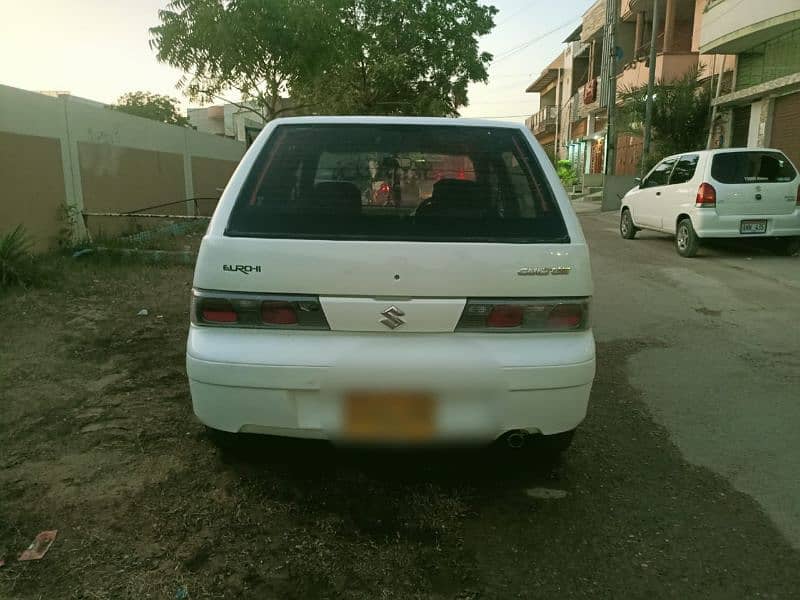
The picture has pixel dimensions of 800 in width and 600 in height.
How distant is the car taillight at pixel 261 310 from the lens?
2531mm

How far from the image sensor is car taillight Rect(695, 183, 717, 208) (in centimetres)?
972

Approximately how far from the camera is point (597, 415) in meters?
3.91

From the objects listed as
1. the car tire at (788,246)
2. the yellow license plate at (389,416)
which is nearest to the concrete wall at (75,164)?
the yellow license plate at (389,416)

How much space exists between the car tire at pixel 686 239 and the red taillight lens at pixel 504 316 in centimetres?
847

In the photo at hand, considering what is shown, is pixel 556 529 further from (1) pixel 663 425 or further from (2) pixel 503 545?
(1) pixel 663 425

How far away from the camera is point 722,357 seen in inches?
200

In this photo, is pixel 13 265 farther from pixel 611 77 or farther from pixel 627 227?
pixel 611 77

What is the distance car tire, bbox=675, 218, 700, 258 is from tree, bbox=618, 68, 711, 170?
10.2 m

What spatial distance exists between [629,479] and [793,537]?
2.27 feet

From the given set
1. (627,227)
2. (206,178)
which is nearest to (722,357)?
(627,227)

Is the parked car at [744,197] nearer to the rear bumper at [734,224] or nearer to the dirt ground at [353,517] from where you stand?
the rear bumper at [734,224]

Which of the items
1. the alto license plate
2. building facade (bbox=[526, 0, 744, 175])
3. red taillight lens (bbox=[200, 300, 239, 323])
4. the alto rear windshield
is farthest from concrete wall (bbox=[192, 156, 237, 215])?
building facade (bbox=[526, 0, 744, 175])

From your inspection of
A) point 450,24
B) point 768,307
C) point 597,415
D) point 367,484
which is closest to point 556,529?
point 367,484

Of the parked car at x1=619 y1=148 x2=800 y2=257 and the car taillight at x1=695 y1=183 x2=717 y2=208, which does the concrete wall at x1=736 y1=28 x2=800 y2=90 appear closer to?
the parked car at x1=619 y1=148 x2=800 y2=257
